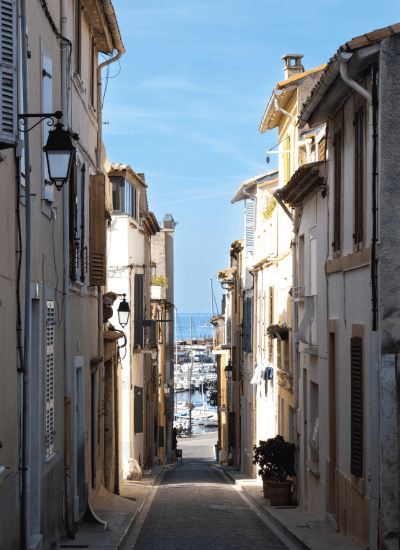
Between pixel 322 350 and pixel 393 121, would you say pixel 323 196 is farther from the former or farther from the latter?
pixel 393 121

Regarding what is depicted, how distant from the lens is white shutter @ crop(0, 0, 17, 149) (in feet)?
22.1

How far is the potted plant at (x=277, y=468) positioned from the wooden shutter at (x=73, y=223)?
7.16m

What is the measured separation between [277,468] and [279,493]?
27.1 inches

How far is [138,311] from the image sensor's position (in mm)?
26938

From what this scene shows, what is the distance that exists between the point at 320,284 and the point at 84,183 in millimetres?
4855

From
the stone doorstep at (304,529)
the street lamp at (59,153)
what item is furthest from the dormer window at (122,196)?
the street lamp at (59,153)

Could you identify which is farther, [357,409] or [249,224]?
[249,224]

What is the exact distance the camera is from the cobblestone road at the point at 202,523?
12570mm

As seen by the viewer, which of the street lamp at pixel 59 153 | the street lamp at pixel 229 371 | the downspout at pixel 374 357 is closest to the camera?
the street lamp at pixel 59 153

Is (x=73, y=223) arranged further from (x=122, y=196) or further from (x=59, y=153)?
(x=122, y=196)

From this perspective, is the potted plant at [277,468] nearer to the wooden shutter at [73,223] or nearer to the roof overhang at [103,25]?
the wooden shutter at [73,223]

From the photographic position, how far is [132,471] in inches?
965

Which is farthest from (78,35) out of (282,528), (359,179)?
(282,528)

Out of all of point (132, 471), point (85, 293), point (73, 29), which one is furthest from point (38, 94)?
point (132, 471)
